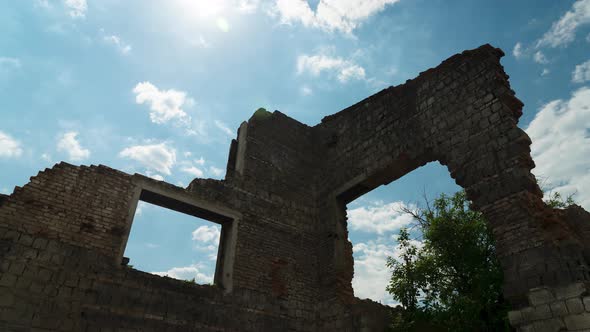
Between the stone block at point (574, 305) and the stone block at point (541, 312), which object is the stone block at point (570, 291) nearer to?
the stone block at point (574, 305)

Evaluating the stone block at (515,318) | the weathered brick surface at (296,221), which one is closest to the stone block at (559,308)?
the weathered brick surface at (296,221)

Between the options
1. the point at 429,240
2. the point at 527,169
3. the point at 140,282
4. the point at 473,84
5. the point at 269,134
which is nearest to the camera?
the point at 527,169

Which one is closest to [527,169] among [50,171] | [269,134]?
[269,134]

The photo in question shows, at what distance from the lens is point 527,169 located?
21.4ft

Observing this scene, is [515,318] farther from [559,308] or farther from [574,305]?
[574,305]

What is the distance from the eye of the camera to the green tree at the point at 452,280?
6961mm

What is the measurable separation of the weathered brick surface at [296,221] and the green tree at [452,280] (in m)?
0.69

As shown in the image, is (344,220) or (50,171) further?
(344,220)

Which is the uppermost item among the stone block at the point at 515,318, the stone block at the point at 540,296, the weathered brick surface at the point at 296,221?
the weathered brick surface at the point at 296,221

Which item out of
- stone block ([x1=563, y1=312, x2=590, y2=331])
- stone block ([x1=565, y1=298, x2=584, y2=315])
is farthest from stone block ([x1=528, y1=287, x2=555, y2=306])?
stone block ([x1=563, y1=312, x2=590, y2=331])

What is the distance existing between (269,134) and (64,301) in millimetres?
5827

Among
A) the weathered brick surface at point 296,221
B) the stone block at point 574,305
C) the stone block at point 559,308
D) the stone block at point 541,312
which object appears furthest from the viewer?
the weathered brick surface at point 296,221

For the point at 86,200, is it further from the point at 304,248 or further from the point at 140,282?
the point at 304,248

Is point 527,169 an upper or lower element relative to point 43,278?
upper
